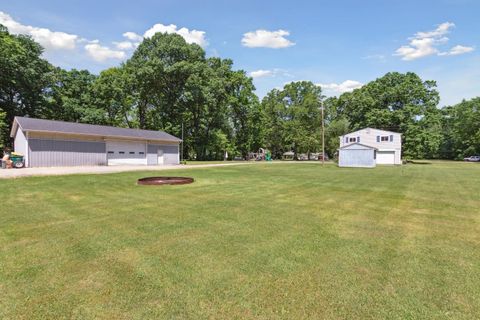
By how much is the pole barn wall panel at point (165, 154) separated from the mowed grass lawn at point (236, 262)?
2200 cm

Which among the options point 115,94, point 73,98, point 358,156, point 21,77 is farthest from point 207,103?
point 358,156

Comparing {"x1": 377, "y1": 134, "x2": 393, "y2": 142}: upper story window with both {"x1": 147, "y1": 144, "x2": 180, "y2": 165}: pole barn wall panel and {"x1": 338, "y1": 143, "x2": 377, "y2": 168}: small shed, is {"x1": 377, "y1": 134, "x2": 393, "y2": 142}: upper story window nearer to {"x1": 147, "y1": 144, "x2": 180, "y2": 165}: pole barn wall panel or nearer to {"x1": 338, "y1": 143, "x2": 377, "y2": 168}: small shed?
{"x1": 338, "y1": 143, "x2": 377, "y2": 168}: small shed

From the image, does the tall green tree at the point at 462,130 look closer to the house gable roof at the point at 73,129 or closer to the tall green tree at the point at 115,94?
the house gable roof at the point at 73,129

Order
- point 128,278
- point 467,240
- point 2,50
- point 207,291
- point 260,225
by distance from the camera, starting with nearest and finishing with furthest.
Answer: point 207,291 → point 128,278 → point 467,240 → point 260,225 → point 2,50

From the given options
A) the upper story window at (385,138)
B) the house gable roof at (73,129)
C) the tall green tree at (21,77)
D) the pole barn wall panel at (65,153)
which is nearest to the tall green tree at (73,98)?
the tall green tree at (21,77)

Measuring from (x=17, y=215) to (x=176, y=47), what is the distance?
127 ft

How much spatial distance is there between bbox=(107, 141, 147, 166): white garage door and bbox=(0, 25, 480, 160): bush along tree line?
11.4m

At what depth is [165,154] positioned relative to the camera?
31.0 m

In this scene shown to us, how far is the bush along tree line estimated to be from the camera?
33.8m

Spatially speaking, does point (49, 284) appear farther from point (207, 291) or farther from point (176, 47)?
point (176, 47)

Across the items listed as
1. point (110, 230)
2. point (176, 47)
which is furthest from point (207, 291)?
point (176, 47)

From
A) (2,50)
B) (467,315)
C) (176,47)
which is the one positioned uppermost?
(176,47)

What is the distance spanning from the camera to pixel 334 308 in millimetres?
2865

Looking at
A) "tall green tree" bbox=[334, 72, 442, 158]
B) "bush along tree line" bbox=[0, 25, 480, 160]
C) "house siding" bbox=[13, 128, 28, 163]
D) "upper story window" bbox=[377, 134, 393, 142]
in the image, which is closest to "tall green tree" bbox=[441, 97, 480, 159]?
"bush along tree line" bbox=[0, 25, 480, 160]
